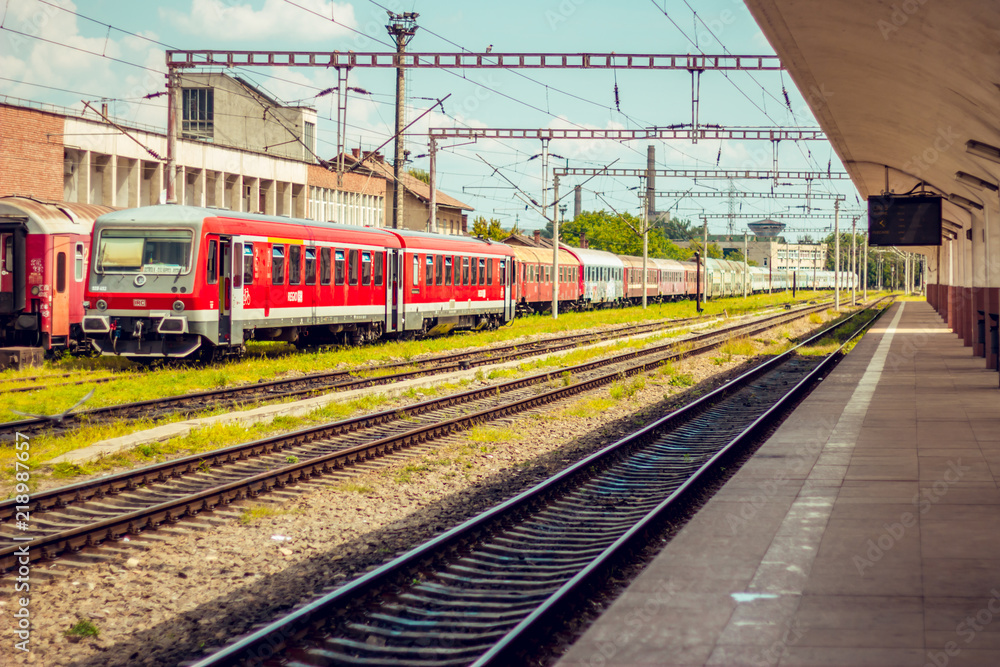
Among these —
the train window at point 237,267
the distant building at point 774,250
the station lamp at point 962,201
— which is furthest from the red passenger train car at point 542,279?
the distant building at point 774,250

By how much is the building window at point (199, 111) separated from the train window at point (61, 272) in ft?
138

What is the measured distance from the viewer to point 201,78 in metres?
62.1

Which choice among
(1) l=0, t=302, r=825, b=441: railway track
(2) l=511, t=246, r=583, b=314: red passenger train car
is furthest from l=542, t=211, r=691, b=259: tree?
(1) l=0, t=302, r=825, b=441: railway track

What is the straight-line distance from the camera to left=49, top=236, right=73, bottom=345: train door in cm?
2130

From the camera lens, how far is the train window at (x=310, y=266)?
22.9 m

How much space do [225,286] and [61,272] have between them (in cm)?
414

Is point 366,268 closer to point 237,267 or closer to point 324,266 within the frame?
point 324,266

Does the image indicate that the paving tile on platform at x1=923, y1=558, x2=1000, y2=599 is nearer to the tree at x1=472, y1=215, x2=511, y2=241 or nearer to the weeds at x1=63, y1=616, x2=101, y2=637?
the weeds at x1=63, y1=616, x2=101, y2=637

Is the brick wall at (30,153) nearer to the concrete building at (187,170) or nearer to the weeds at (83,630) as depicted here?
the concrete building at (187,170)

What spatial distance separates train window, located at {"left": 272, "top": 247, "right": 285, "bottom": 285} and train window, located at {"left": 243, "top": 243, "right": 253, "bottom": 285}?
2.43 feet

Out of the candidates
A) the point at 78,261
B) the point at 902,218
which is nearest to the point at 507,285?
the point at 902,218

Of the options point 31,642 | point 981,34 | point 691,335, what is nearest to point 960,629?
point 31,642

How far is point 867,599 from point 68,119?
136ft

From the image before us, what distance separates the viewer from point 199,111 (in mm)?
61812
